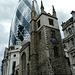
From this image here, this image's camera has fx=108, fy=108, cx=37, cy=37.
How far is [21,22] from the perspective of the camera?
82.6 metres

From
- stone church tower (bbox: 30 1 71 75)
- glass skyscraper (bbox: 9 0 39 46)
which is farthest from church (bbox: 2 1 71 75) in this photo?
glass skyscraper (bbox: 9 0 39 46)

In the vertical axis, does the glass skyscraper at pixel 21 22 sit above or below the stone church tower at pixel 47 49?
above

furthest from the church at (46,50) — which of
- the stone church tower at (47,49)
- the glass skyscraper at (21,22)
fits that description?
the glass skyscraper at (21,22)

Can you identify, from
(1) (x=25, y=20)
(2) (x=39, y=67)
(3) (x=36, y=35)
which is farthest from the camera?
(1) (x=25, y=20)

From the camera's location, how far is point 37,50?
93.8 ft

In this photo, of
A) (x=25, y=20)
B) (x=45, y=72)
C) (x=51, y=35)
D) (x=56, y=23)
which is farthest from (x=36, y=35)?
(x=25, y=20)

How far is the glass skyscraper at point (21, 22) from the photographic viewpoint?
77281 millimetres

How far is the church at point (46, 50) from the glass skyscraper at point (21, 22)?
45.5 m

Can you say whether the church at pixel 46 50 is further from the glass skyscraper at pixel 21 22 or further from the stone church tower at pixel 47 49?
the glass skyscraper at pixel 21 22

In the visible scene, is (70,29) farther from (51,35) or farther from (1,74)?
(1,74)

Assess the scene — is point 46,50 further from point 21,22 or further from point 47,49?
point 21,22

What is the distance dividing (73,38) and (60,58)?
611cm

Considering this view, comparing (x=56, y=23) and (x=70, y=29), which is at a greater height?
(x=56, y=23)

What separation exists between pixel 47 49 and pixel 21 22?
200 ft
